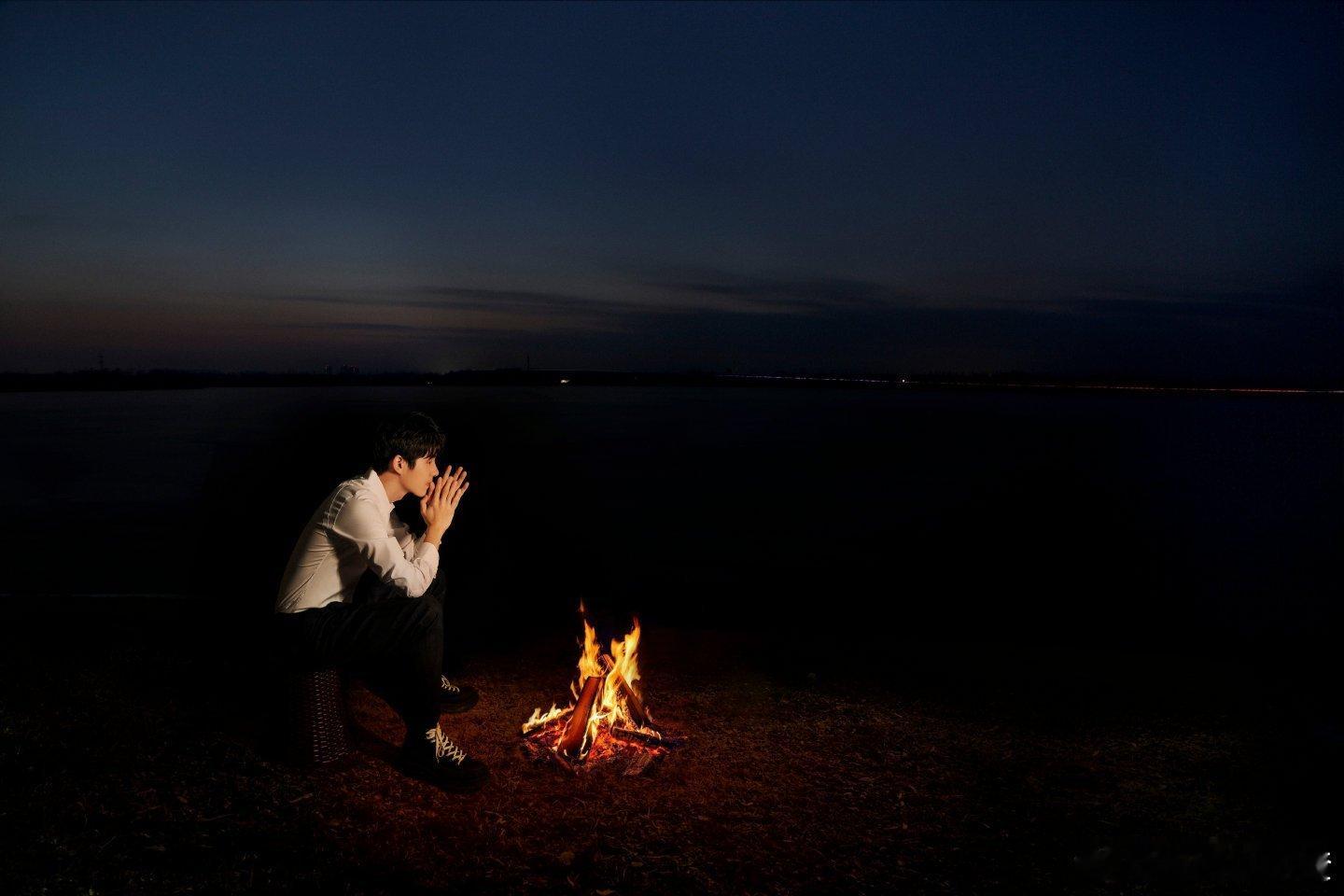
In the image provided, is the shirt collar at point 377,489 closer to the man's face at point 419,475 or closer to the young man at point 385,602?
the young man at point 385,602

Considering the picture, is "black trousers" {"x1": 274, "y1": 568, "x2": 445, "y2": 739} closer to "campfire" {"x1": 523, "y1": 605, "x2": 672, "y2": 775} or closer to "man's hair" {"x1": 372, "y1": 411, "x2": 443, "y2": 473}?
"man's hair" {"x1": 372, "y1": 411, "x2": 443, "y2": 473}

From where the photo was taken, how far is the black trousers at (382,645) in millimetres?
4371

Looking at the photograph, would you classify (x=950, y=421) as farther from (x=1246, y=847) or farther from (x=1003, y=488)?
(x=1246, y=847)

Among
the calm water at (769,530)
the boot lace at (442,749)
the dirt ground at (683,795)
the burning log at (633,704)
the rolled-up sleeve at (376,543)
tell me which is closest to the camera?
the dirt ground at (683,795)

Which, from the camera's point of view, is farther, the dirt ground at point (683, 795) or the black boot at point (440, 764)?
the black boot at point (440, 764)

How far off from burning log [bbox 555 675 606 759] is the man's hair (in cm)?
184

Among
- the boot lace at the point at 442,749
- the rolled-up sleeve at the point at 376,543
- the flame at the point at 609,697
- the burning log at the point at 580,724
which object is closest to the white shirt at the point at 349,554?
the rolled-up sleeve at the point at 376,543

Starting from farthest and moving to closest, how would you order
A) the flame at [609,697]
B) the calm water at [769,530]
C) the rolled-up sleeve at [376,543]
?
the calm water at [769,530], the flame at [609,697], the rolled-up sleeve at [376,543]

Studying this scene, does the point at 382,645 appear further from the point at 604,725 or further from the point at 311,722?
the point at 604,725

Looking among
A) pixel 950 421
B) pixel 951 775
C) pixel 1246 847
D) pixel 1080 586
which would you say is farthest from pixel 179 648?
pixel 950 421

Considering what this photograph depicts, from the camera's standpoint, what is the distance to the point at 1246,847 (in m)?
4.12

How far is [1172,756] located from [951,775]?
1.57m

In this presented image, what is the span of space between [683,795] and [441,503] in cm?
219

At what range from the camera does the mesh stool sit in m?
4.55
